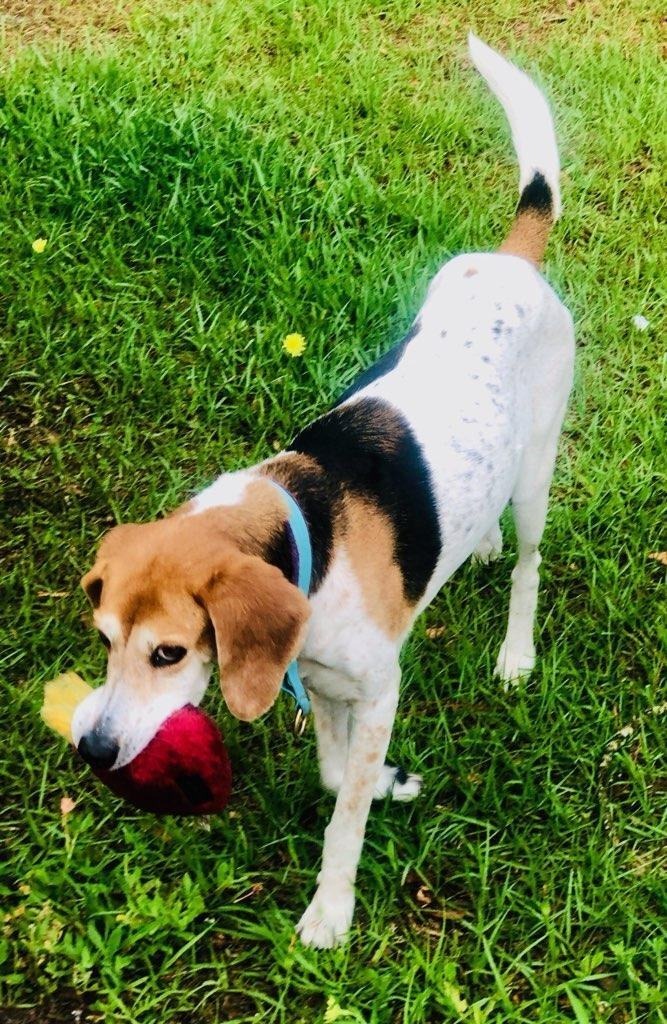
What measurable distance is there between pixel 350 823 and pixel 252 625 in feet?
3.14

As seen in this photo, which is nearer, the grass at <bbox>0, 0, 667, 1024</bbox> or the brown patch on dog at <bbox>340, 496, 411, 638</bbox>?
the brown patch on dog at <bbox>340, 496, 411, 638</bbox>

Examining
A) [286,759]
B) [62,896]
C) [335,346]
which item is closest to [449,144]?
[335,346]

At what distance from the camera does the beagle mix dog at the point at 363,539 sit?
2.27 metres

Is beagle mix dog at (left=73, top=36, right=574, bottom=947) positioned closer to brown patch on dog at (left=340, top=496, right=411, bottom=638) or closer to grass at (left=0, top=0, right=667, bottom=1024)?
brown patch on dog at (left=340, top=496, right=411, bottom=638)

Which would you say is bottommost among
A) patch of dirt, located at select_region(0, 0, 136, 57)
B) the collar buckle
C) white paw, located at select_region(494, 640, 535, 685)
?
the collar buckle

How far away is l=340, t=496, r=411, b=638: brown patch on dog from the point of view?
106 inches

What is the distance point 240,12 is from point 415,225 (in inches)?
81.8

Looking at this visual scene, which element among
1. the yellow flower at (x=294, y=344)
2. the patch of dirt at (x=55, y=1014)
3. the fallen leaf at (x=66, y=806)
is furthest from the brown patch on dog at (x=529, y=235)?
the patch of dirt at (x=55, y=1014)

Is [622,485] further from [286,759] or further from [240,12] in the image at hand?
[240,12]

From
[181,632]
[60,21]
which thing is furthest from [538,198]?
[60,21]

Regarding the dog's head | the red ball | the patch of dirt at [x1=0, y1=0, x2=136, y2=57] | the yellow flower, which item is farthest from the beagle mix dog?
the patch of dirt at [x1=0, y1=0, x2=136, y2=57]

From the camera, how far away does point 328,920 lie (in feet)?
9.73

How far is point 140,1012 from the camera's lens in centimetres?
284

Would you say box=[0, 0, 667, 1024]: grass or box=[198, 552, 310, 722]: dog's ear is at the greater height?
box=[198, 552, 310, 722]: dog's ear
